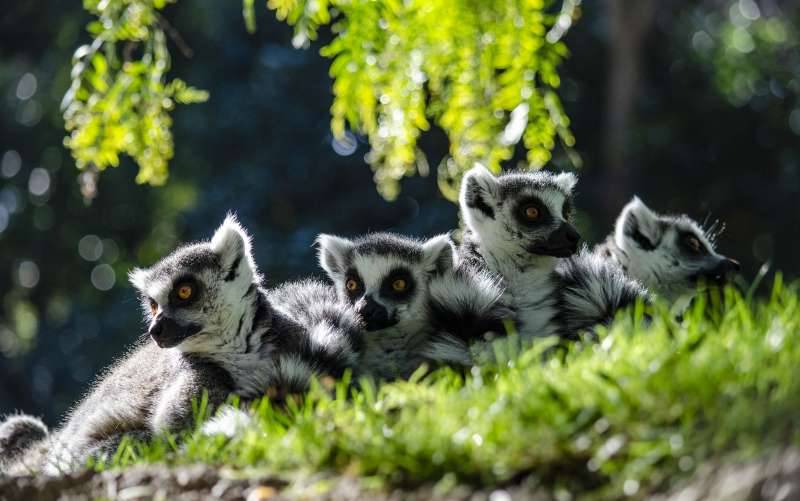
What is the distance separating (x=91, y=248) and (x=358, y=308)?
15.4 metres

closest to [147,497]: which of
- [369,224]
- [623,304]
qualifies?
[623,304]

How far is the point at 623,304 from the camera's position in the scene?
5727 mm

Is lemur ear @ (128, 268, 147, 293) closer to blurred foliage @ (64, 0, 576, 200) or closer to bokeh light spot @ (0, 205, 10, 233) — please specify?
blurred foliage @ (64, 0, 576, 200)

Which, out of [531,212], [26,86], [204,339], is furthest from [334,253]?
[26,86]

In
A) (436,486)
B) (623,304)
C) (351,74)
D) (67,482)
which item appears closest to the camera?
(436,486)

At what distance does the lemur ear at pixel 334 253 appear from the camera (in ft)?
21.0

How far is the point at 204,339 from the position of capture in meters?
5.91

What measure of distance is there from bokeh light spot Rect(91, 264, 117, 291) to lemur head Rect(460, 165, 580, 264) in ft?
46.4

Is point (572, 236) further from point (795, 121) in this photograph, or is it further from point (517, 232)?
point (795, 121)

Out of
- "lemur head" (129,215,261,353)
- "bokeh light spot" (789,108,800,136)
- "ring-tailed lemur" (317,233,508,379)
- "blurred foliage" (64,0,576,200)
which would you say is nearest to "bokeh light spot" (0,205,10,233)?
"bokeh light spot" (789,108,800,136)

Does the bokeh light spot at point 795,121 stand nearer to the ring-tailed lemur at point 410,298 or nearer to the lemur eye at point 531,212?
the lemur eye at point 531,212

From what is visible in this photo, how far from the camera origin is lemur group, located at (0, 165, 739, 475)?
5520mm

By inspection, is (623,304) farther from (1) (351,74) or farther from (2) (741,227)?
(2) (741,227)

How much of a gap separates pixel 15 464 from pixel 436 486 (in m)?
3.51
